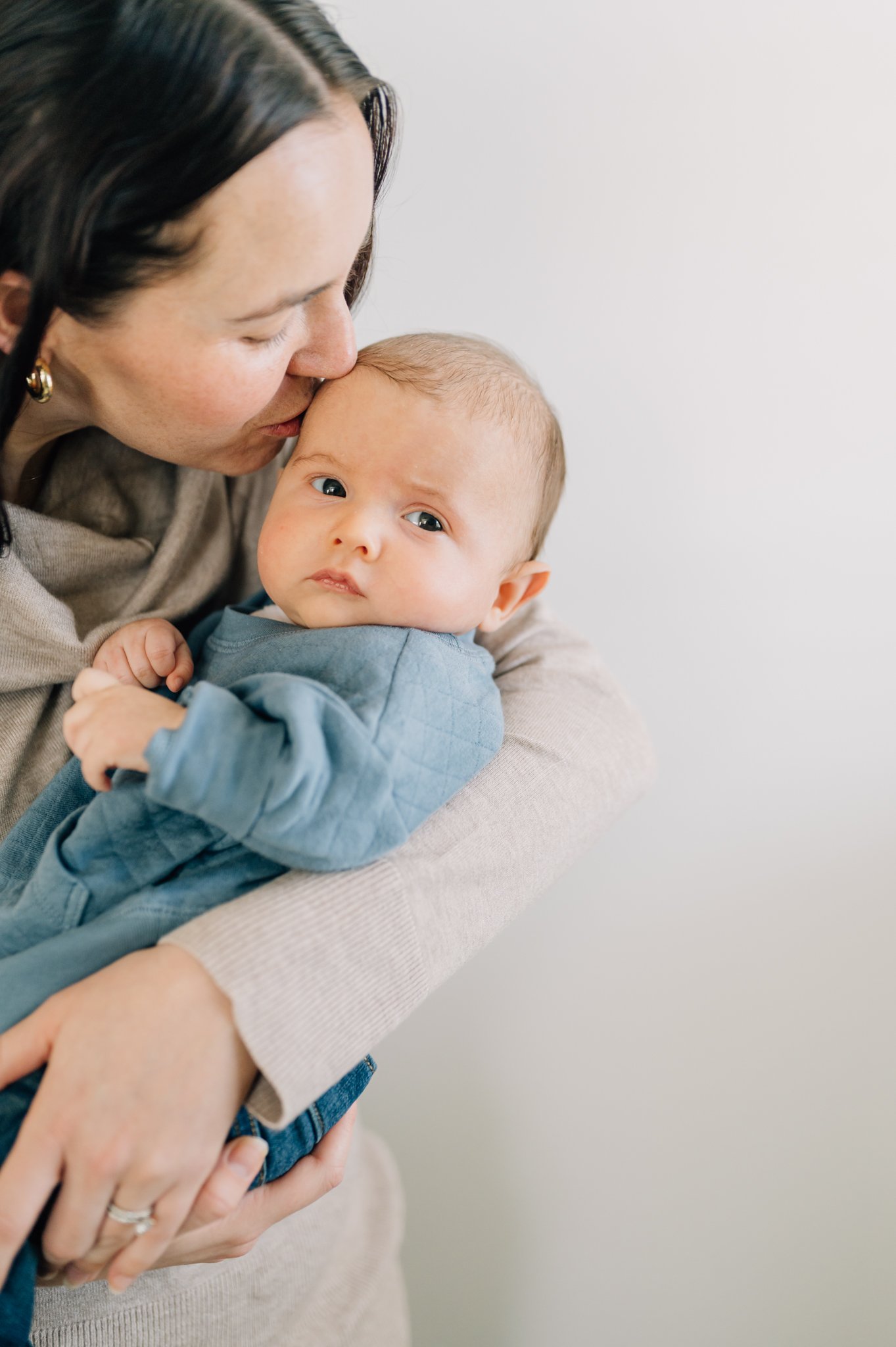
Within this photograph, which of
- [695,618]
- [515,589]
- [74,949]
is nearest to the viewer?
[74,949]

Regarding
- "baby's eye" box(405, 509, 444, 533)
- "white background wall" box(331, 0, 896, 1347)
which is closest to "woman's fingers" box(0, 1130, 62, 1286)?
"baby's eye" box(405, 509, 444, 533)

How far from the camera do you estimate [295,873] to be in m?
0.89

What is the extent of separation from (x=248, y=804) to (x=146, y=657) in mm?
379

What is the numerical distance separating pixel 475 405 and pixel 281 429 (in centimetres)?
24

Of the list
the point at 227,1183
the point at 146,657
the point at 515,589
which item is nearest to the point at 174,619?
the point at 146,657

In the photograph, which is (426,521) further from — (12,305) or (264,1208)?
(264,1208)

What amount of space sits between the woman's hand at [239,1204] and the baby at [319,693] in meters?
0.03

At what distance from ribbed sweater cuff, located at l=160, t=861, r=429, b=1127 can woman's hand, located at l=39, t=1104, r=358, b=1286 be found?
7 cm

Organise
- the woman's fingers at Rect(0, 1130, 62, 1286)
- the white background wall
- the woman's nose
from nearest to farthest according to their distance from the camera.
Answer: the woman's fingers at Rect(0, 1130, 62, 1286)
the woman's nose
the white background wall

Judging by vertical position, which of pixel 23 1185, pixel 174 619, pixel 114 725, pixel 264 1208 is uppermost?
pixel 114 725

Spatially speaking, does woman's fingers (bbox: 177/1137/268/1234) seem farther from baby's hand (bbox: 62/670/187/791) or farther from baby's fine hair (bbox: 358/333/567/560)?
baby's fine hair (bbox: 358/333/567/560)

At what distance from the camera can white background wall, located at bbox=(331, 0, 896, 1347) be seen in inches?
51.3

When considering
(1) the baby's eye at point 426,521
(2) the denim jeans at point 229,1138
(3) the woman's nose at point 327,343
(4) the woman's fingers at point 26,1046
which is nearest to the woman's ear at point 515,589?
(1) the baby's eye at point 426,521

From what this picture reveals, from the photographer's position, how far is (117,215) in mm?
856
